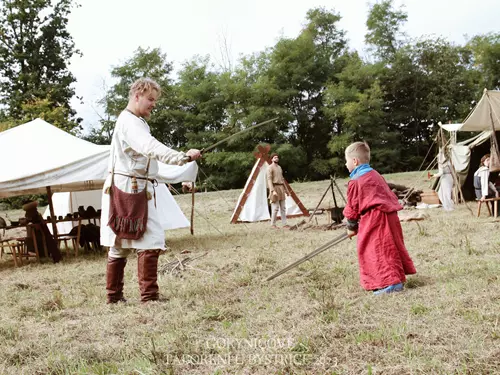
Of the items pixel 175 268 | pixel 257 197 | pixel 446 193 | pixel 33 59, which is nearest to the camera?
pixel 175 268

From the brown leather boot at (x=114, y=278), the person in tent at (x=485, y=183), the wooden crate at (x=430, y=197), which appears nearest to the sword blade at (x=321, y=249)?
the brown leather boot at (x=114, y=278)

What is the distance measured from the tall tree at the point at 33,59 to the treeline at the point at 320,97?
1.10 metres

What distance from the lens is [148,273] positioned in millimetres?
3625

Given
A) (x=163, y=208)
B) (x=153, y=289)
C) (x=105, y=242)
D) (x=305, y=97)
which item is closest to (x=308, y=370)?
(x=153, y=289)

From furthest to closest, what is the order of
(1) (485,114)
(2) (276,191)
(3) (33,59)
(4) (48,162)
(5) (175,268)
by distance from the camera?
1. (3) (33,59)
2. (2) (276,191)
3. (1) (485,114)
4. (4) (48,162)
5. (5) (175,268)

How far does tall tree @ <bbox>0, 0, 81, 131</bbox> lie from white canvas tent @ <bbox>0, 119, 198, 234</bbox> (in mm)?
17184

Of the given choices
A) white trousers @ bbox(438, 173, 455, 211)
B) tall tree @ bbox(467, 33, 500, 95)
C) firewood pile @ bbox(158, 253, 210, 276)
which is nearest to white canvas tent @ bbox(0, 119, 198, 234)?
firewood pile @ bbox(158, 253, 210, 276)

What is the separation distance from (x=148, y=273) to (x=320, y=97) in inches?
1154

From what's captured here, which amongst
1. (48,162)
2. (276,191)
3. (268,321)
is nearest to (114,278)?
(268,321)

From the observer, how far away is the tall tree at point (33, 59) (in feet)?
82.7

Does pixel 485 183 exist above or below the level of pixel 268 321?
above

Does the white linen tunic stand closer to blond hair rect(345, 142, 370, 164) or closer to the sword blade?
the sword blade

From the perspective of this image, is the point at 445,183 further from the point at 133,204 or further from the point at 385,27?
the point at 385,27

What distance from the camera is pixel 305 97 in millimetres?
32125
